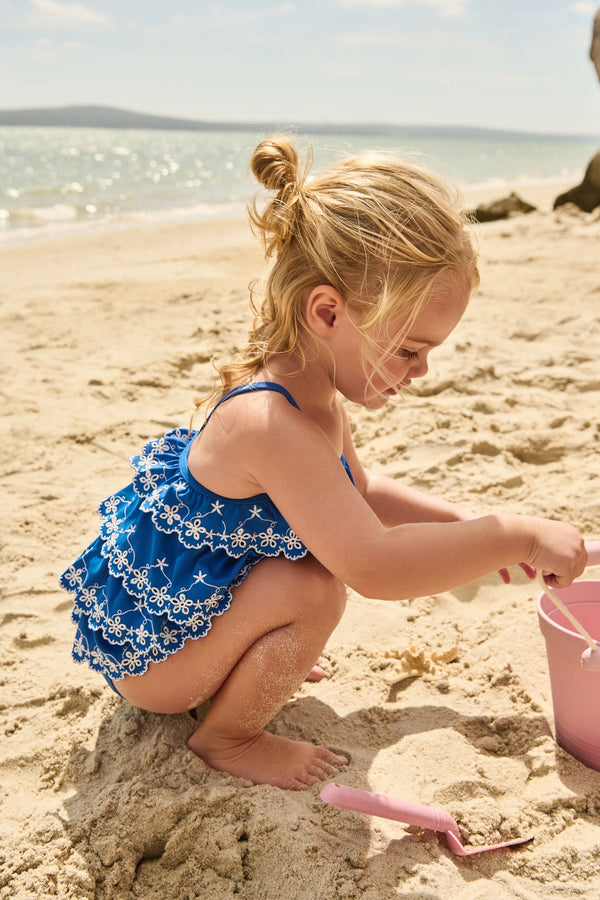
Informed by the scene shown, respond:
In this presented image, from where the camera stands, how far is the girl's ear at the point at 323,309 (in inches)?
56.4

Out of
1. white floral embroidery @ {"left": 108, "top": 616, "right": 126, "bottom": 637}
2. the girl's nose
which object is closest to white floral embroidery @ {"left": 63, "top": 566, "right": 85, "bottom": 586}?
white floral embroidery @ {"left": 108, "top": 616, "right": 126, "bottom": 637}

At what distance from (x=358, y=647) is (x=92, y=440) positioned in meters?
1.44

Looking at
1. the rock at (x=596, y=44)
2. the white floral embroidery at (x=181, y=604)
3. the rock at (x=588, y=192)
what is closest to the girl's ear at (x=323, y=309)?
the white floral embroidery at (x=181, y=604)

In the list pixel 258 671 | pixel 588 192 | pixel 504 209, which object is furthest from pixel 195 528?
pixel 504 209

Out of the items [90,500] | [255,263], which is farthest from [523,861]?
[255,263]

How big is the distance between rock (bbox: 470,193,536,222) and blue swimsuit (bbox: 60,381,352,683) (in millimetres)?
7797

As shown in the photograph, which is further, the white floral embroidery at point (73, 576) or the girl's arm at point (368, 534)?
the white floral embroidery at point (73, 576)

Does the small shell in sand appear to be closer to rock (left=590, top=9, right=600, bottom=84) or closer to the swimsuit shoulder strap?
the swimsuit shoulder strap

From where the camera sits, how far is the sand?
131cm

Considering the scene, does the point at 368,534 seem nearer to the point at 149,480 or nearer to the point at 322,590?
the point at 322,590

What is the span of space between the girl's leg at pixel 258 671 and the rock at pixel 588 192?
767 centimetres

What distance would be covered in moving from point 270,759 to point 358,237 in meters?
1.00

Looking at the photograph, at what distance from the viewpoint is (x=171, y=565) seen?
5.01 ft

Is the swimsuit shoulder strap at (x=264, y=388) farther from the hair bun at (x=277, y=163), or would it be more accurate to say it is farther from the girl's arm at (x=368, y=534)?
the hair bun at (x=277, y=163)
